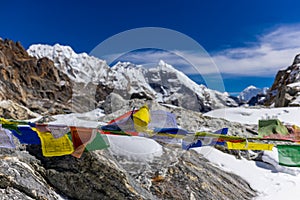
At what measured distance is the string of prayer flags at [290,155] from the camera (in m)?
5.88

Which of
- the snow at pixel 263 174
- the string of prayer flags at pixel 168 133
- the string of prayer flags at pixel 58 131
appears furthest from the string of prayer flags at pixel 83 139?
the snow at pixel 263 174

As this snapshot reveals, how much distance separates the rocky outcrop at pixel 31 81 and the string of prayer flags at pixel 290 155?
10604 cm

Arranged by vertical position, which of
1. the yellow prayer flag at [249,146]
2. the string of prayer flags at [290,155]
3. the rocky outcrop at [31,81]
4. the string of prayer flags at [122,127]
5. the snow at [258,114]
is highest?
the rocky outcrop at [31,81]

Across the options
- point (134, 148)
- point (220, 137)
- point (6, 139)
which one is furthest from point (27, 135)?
point (220, 137)

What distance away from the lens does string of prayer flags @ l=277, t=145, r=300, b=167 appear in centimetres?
588

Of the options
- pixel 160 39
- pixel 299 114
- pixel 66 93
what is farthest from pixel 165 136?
pixel 66 93

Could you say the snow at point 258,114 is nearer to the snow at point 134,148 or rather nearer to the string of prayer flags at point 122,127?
the snow at point 134,148

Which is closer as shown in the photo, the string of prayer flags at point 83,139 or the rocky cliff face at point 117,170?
the rocky cliff face at point 117,170

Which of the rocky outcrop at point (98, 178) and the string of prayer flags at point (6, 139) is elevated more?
the string of prayer flags at point (6, 139)

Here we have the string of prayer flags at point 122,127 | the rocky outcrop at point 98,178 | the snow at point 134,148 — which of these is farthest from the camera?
the snow at point 134,148

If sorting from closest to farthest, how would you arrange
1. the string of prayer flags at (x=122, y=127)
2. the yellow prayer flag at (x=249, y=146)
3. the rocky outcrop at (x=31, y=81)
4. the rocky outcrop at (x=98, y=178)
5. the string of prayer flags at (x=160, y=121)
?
the rocky outcrop at (x=98, y=178) → the string of prayer flags at (x=122, y=127) → the string of prayer flags at (x=160, y=121) → the yellow prayer flag at (x=249, y=146) → the rocky outcrop at (x=31, y=81)

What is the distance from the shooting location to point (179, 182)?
5977mm

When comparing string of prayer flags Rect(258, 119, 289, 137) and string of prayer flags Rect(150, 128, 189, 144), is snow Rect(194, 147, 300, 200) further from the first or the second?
string of prayer flags Rect(150, 128, 189, 144)

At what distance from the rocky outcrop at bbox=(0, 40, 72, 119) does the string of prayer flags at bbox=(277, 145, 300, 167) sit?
10604cm
